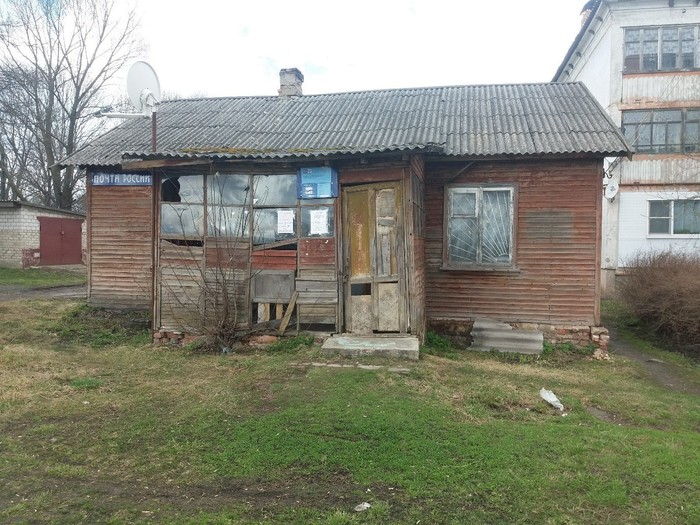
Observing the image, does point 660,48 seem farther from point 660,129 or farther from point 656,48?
point 660,129

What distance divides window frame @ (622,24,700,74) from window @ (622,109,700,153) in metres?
1.51

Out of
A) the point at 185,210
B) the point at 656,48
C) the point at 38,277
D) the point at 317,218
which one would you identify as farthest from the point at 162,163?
the point at 656,48

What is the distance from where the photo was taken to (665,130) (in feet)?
57.4

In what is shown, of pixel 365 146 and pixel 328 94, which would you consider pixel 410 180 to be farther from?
pixel 328 94

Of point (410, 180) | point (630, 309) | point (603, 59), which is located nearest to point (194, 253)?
point (410, 180)

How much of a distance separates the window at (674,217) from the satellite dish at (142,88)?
1630 cm

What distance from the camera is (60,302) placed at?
11656mm

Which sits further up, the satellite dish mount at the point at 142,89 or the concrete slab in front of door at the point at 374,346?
the satellite dish mount at the point at 142,89

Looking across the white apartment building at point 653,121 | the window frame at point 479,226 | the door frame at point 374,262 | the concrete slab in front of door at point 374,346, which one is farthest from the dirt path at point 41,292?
the white apartment building at point 653,121

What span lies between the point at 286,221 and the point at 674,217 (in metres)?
15.1

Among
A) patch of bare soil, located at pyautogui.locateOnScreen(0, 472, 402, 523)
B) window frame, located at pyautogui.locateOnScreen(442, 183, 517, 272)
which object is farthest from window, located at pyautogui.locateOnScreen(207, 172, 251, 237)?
patch of bare soil, located at pyautogui.locateOnScreen(0, 472, 402, 523)

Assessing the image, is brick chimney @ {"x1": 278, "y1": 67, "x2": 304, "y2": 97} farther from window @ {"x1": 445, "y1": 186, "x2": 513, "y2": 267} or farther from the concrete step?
the concrete step

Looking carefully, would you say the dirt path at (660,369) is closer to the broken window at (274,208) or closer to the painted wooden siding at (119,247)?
the broken window at (274,208)

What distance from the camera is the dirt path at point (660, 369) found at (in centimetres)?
702
